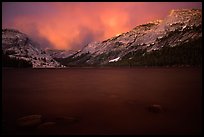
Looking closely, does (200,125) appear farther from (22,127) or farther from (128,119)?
(22,127)

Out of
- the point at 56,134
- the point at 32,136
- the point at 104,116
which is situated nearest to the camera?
the point at 32,136

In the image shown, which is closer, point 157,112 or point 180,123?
point 180,123

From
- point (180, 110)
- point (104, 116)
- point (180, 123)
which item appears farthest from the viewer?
point (180, 110)

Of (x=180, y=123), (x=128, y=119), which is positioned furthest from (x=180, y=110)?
(x=128, y=119)

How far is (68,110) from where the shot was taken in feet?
110

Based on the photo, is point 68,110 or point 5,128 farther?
point 68,110

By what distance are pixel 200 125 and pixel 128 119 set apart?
8759 mm

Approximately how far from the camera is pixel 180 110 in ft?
105

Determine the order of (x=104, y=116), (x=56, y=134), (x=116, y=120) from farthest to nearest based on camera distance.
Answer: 1. (x=104, y=116)
2. (x=116, y=120)
3. (x=56, y=134)

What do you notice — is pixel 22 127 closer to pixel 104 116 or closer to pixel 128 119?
pixel 104 116

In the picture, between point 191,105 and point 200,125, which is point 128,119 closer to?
point 200,125

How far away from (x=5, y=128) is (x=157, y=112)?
20.3 meters

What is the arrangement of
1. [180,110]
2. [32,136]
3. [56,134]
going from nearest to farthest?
1. [32,136]
2. [56,134]
3. [180,110]

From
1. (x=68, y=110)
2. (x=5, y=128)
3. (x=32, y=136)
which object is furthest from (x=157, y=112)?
(x=5, y=128)
